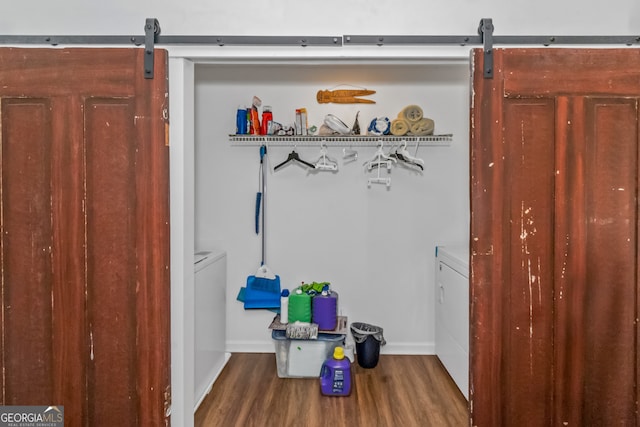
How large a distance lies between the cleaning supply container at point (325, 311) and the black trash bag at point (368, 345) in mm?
219

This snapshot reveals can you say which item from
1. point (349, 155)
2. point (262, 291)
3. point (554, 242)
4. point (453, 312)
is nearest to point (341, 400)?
point (453, 312)

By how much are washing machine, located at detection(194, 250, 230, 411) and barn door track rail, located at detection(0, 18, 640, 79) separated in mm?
1241

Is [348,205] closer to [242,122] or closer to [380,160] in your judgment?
[380,160]

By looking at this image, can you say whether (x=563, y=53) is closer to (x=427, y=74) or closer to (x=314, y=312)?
(x=427, y=74)

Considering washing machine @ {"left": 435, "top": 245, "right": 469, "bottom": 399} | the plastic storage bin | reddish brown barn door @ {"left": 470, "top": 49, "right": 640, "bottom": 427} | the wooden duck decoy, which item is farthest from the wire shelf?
reddish brown barn door @ {"left": 470, "top": 49, "right": 640, "bottom": 427}

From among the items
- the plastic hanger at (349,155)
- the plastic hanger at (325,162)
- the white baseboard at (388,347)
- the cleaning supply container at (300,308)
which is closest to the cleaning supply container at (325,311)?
the cleaning supply container at (300,308)

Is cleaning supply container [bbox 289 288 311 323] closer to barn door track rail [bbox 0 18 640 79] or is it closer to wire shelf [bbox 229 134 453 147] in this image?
wire shelf [bbox 229 134 453 147]

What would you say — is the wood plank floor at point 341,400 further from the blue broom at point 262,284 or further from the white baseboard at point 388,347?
the blue broom at point 262,284

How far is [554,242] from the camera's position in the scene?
1520 millimetres

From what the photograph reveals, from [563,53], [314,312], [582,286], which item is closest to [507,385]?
[582,286]

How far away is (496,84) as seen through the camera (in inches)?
58.9

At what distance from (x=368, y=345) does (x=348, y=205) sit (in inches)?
41.5

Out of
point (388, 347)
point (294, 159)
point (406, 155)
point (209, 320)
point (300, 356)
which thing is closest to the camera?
point (209, 320)

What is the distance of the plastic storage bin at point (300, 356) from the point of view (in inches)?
110
